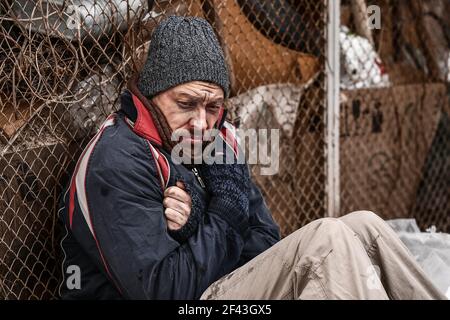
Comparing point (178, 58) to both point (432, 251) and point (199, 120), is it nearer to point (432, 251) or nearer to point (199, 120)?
point (199, 120)

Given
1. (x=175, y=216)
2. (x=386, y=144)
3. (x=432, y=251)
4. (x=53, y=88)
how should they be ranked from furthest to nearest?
(x=386, y=144)
(x=432, y=251)
(x=53, y=88)
(x=175, y=216)

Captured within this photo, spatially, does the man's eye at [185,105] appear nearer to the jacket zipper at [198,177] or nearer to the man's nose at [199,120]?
the man's nose at [199,120]

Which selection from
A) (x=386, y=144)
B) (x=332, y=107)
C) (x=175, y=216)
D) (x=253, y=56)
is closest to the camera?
(x=175, y=216)

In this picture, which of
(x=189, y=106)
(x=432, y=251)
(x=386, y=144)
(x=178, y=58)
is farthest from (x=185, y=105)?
(x=386, y=144)

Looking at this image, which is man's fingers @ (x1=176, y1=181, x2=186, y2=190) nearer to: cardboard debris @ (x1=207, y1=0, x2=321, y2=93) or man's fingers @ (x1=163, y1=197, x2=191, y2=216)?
man's fingers @ (x1=163, y1=197, x2=191, y2=216)

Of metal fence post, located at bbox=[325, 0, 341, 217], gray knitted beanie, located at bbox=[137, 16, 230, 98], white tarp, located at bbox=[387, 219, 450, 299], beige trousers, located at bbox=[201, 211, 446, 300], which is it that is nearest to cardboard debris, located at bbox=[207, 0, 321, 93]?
metal fence post, located at bbox=[325, 0, 341, 217]

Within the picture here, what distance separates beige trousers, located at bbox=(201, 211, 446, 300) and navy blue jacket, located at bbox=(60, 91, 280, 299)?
14 centimetres

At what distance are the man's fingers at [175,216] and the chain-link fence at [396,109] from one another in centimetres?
207

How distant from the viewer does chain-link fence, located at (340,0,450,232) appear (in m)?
4.33

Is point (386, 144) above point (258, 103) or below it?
below

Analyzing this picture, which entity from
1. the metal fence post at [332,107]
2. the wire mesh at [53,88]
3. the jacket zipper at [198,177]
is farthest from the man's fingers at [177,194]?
the metal fence post at [332,107]

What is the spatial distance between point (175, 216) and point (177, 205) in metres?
0.04

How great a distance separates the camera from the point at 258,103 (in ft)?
12.0

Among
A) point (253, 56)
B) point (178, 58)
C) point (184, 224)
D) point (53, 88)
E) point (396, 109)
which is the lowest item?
point (396, 109)
